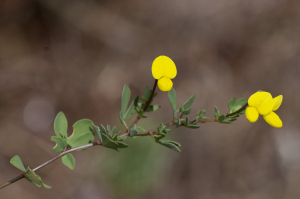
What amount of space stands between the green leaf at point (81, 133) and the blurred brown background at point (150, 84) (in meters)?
1.72

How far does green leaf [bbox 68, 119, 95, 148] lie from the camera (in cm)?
133

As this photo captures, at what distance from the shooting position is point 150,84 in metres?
3.57

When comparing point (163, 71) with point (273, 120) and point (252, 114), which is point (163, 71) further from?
point (273, 120)

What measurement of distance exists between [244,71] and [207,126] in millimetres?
1151

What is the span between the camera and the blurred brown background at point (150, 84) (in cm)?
317

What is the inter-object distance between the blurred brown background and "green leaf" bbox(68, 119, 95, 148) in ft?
5.64

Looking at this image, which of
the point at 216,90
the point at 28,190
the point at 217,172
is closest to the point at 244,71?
the point at 216,90

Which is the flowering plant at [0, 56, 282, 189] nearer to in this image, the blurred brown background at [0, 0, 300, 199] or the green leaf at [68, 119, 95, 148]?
the green leaf at [68, 119, 95, 148]

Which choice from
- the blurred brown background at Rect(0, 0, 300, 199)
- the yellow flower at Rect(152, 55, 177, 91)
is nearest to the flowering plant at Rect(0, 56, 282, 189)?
the yellow flower at Rect(152, 55, 177, 91)

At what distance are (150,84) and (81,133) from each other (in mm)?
2292

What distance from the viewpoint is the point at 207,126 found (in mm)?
3771

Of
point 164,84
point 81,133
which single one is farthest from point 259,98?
point 81,133

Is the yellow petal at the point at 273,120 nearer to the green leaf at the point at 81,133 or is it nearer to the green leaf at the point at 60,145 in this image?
the green leaf at the point at 81,133

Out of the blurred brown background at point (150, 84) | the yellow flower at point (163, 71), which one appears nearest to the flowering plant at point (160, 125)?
the yellow flower at point (163, 71)
